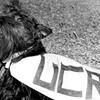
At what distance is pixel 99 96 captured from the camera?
176 cm

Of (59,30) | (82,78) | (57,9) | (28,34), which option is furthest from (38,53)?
(57,9)

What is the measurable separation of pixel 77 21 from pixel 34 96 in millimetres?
1846

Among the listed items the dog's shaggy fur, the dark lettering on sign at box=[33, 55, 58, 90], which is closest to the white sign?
the dark lettering on sign at box=[33, 55, 58, 90]

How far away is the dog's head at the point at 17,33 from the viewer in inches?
79.0

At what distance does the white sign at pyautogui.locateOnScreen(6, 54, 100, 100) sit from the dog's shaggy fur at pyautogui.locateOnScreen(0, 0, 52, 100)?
134 millimetres

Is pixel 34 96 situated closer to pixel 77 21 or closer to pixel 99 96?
pixel 99 96

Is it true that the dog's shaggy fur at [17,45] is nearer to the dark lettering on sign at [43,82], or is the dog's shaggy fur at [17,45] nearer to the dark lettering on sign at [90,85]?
the dark lettering on sign at [43,82]

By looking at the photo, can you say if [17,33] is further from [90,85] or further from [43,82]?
[90,85]

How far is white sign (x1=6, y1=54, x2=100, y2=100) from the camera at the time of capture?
178 cm

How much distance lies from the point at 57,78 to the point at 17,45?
46 centimetres

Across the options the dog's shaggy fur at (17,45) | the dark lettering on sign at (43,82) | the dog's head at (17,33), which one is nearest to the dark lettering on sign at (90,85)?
the dark lettering on sign at (43,82)

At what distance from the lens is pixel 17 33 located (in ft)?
6.72

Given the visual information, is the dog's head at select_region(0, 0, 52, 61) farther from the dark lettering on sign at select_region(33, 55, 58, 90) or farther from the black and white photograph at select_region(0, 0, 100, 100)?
the dark lettering on sign at select_region(33, 55, 58, 90)

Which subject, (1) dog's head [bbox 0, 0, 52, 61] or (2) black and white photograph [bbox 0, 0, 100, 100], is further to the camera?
(1) dog's head [bbox 0, 0, 52, 61]
